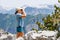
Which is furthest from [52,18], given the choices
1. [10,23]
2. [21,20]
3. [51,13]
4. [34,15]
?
[10,23]

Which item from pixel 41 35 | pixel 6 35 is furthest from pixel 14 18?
pixel 41 35

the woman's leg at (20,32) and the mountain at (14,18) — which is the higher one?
the mountain at (14,18)

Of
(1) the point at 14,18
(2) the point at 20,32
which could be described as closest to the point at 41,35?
(2) the point at 20,32

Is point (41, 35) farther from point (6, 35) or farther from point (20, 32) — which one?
point (6, 35)

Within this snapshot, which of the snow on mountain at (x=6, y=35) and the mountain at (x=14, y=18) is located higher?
the mountain at (x=14, y=18)

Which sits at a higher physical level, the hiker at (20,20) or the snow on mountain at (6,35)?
the hiker at (20,20)

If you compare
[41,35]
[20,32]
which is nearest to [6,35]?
[20,32]

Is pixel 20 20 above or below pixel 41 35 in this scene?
above

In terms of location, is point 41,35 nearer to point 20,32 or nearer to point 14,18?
point 20,32

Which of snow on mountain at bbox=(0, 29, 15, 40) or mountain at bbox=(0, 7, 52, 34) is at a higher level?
mountain at bbox=(0, 7, 52, 34)

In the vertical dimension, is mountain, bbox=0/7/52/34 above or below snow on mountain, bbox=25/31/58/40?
above

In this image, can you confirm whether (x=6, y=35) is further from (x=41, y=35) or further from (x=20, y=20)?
(x=41, y=35)

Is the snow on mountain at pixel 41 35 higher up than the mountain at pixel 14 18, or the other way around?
the mountain at pixel 14 18

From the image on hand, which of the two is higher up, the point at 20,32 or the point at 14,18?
the point at 14,18
